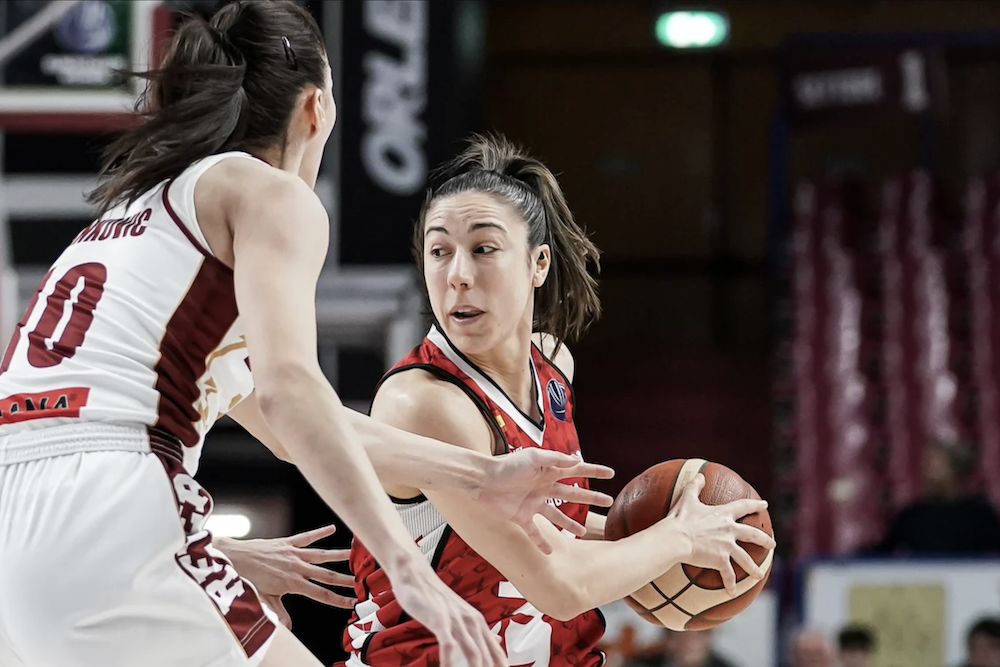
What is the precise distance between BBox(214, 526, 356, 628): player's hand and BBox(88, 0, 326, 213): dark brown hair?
788 mm

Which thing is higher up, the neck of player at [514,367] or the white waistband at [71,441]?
the neck of player at [514,367]

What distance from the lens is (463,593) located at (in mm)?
3201

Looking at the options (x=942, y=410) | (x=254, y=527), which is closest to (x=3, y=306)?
(x=254, y=527)

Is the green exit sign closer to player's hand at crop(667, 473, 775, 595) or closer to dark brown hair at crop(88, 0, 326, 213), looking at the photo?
player's hand at crop(667, 473, 775, 595)

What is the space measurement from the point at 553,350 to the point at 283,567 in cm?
99

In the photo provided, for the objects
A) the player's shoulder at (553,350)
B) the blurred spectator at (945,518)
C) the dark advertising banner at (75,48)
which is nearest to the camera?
the player's shoulder at (553,350)

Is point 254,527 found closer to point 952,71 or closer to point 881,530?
point 881,530

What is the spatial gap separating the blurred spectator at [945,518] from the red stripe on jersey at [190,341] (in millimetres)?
6111

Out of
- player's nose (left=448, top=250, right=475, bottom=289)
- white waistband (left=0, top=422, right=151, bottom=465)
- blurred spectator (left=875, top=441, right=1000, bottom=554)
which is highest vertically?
player's nose (left=448, top=250, right=475, bottom=289)

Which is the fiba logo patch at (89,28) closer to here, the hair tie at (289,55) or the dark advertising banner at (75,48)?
the dark advertising banner at (75,48)

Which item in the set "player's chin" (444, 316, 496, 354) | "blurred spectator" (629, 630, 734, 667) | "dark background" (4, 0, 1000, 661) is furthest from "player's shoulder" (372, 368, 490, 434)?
"dark background" (4, 0, 1000, 661)

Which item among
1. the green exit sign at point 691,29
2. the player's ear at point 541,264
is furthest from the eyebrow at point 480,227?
the green exit sign at point 691,29

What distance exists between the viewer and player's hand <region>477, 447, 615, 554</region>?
104 inches

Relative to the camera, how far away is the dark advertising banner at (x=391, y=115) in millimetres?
8227
